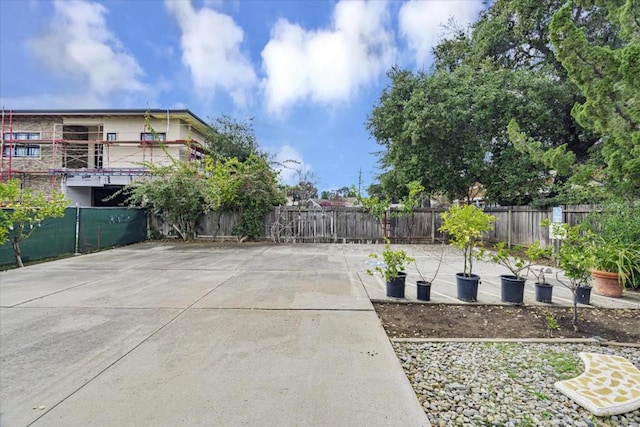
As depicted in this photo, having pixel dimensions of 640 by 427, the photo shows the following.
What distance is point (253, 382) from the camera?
260 cm

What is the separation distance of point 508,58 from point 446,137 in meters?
5.74

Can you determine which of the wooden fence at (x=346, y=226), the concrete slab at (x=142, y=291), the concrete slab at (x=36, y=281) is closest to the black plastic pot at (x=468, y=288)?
the concrete slab at (x=142, y=291)

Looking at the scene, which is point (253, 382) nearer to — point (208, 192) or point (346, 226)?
point (208, 192)

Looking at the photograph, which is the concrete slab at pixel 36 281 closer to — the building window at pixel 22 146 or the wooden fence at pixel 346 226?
the wooden fence at pixel 346 226

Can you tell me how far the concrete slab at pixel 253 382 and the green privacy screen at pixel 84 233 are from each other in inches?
293

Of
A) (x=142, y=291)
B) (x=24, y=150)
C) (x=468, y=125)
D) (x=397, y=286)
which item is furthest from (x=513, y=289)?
(x=24, y=150)

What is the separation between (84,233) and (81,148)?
11745mm

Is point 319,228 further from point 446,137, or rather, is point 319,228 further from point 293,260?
point 446,137

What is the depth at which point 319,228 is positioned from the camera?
1382 centimetres

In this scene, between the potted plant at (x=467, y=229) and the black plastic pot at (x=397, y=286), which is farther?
the black plastic pot at (x=397, y=286)

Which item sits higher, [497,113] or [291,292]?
[497,113]

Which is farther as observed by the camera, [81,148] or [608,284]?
[81,148]

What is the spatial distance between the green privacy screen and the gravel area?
9916mm

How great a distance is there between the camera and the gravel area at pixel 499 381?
2.20 metres
